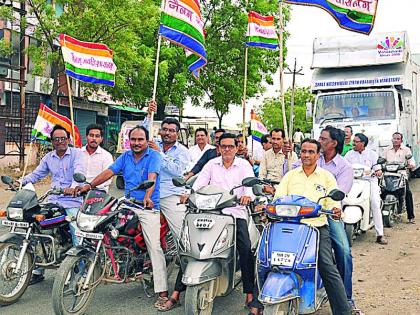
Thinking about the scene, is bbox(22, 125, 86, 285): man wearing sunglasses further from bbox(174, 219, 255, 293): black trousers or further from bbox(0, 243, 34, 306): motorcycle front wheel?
bbox(174, 219, 255, 293): black trousers

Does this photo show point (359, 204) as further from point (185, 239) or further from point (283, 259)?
Answer: point (283, 259)

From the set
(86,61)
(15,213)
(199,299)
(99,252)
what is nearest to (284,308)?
(199,299)

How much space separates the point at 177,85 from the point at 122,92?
96.7 inches

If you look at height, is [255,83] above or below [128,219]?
above

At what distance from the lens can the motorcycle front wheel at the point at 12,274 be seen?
5270 mm

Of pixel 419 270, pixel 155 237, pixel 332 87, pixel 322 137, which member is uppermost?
pixel 332 87

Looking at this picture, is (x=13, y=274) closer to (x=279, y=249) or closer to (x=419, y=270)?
(x=279, y=249)

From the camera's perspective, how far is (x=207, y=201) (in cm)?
484

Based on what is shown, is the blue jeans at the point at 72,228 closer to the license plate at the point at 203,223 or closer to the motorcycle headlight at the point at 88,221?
the motorcycle headlight at the point at 88,221

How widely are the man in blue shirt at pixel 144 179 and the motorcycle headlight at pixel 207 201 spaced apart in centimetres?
67

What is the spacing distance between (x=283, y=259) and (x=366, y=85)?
10519 mm

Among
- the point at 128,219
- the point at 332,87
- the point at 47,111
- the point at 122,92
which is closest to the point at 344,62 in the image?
the point at 332,87

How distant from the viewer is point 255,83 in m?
27.6

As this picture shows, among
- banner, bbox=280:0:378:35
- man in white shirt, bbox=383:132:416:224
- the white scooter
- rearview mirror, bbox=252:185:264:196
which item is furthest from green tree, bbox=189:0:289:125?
rearview mirror, bbox=252:185:264:196
